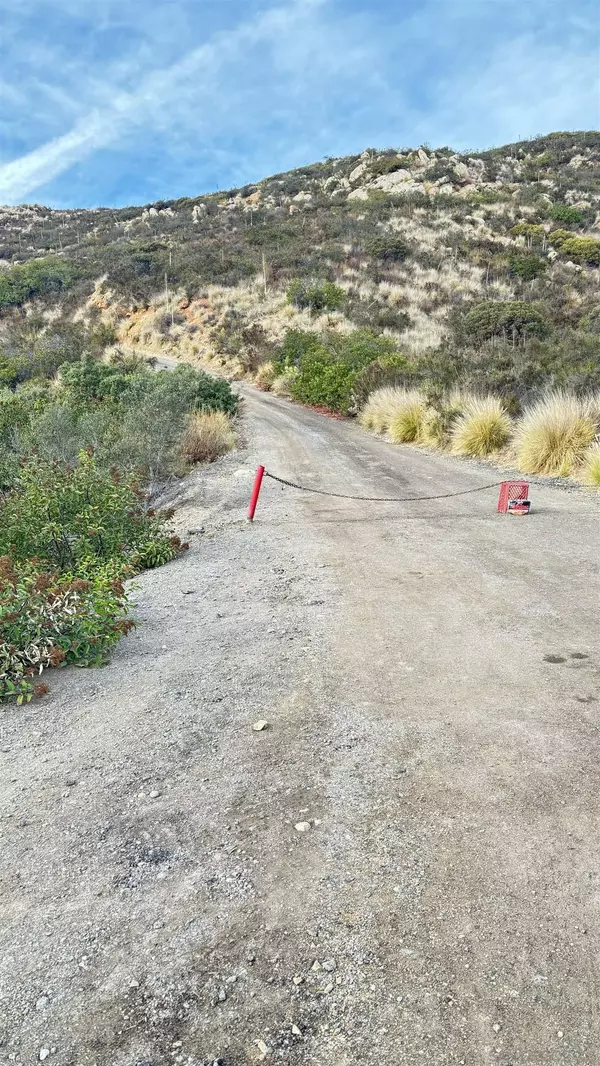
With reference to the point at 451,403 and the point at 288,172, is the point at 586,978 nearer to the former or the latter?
the point at 451,403

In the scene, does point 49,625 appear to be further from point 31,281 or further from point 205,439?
point 31,281

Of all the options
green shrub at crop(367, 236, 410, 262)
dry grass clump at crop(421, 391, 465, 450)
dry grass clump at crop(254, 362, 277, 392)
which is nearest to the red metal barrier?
dry grass clump at crop(421, 391, 465, 450)

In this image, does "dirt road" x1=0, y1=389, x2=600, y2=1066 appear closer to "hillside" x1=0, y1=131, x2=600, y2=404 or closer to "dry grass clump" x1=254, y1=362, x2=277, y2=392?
"hillside" x1=0, y1=131, x2=600, y2=404

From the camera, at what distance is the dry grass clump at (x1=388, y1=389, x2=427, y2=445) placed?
1527cm

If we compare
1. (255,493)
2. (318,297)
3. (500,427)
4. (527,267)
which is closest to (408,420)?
Result: (500,427)

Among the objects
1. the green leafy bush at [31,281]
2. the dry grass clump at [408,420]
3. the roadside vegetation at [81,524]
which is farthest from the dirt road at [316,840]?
the green leafy bush at [31,281]

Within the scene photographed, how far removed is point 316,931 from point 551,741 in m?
1.67

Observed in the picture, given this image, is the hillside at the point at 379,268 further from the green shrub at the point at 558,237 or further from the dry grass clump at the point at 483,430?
the dry grass clump at the point at 483,430

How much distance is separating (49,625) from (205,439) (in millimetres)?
10295

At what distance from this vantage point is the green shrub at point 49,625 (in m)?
4.35

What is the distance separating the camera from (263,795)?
307 cm

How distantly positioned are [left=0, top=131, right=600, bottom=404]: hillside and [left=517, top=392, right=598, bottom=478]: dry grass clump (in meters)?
2.50

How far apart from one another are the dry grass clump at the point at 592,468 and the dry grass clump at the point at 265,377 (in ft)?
55.5

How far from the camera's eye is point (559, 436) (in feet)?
35.9
